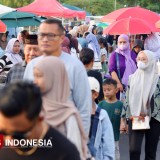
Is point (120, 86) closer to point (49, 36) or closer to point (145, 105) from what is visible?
point (145, 105)

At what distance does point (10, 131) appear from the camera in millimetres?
2609

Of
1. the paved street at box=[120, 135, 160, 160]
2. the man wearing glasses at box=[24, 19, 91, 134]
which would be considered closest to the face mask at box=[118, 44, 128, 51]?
the paved street at box=[120, 135, 160, 160]

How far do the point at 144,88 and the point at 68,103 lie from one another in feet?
12.9

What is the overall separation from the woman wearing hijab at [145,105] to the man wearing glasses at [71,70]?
2.97 meters

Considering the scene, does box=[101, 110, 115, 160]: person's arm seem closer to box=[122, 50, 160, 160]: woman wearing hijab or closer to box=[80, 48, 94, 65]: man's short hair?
box=[122, 50, 160, 160]: woman wearing hijab

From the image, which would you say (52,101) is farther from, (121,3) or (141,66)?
(121,3)

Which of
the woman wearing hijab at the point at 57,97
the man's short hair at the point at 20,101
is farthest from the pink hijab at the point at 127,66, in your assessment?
the man's short hair at the point at 20,101

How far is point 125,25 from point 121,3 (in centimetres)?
5220

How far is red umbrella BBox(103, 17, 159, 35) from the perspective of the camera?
45.0 feet

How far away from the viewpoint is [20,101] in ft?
8.28

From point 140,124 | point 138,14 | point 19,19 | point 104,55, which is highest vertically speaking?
point 138,14

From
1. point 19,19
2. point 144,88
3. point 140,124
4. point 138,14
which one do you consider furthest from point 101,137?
point 138,14

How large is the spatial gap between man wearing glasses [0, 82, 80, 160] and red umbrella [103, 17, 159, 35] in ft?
35.3

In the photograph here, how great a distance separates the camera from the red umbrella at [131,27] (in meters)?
13.7
